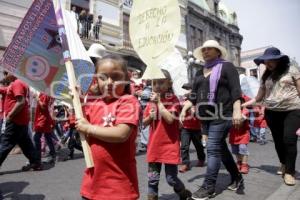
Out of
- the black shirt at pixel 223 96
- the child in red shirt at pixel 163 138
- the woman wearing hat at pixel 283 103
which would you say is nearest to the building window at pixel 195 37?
the woman wearing hat at pixel 283 103

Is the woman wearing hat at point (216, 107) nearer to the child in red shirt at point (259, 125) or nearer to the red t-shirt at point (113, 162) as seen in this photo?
the red t-shirt at point (113, 162)

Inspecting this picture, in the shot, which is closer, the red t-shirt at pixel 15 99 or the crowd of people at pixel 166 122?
the crowd of people at pixel 166 122

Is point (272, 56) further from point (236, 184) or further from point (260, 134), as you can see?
point (260, 134)

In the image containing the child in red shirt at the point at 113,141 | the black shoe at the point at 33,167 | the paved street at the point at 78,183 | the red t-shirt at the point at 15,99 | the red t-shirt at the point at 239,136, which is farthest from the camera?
the black shoe at the point at 33,167

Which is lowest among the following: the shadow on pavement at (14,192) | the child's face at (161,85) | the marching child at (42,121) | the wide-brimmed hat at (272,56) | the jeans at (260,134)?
the shadow on pavement at (14,192)

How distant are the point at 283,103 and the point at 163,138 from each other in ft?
5.94

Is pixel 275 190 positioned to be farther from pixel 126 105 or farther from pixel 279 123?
pixel 126 105

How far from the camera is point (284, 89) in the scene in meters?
4.93

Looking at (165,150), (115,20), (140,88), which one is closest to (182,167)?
(165,150)

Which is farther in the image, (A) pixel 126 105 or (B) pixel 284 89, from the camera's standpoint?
(B) pixel 284 89

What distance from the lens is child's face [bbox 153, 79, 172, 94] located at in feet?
13.0

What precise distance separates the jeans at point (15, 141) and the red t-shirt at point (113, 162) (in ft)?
12.1

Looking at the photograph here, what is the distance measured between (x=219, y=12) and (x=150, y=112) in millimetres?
36818

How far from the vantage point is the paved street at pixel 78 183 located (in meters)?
4.37
